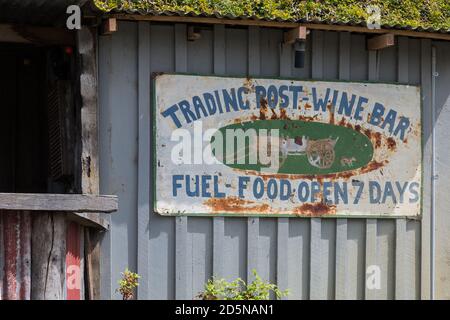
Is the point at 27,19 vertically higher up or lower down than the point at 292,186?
higher up

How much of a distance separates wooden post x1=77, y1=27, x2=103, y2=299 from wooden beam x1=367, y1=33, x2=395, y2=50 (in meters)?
3.04

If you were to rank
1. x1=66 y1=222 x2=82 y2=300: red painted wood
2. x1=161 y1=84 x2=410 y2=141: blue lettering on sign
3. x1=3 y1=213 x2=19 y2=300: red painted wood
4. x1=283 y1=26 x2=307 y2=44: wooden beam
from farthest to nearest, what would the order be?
1. x1=161 y1=84 x2=410 y2=141: blue lettering on sign
2. x1=283 y1=26 x2=307 y2=44: wooden beam
3. x1=66 y1=222 x2=82 y2=300: red painted wood
4. x1=3 y1=213 x2=19 y2=300: red painted wood

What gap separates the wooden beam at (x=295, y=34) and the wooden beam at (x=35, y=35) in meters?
2.22

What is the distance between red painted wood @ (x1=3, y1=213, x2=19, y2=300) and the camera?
33.9 feet

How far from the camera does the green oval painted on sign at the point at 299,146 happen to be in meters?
13.2

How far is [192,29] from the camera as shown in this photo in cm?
1300

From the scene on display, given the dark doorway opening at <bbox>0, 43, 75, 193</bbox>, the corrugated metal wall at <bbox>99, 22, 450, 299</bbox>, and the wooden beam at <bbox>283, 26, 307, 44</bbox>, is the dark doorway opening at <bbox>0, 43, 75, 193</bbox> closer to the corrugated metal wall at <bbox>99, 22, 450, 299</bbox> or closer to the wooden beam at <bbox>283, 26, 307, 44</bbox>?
the corrugated metal wall at <bbox>99, 22, 450, 299</bbox>

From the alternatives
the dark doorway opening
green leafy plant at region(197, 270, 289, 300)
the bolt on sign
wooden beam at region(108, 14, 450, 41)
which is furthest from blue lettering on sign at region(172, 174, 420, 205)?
the dark doorway opening

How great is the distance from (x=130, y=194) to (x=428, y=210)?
3362 millimetres

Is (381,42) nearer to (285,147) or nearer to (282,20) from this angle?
(282,20)

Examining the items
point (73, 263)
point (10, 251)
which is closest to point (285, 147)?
point (73, 263)

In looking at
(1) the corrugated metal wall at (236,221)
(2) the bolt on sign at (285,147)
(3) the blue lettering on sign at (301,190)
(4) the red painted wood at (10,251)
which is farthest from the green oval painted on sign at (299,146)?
(4) the red painted wood at (10,251)
